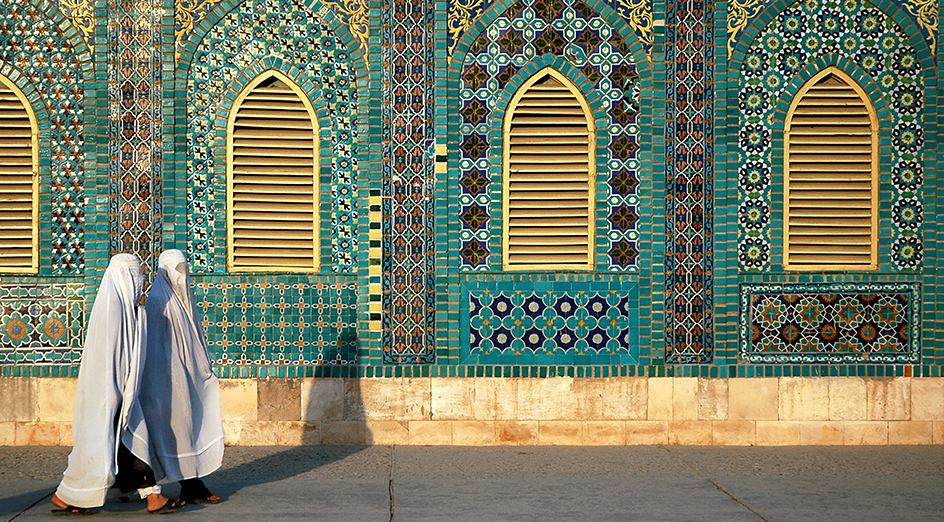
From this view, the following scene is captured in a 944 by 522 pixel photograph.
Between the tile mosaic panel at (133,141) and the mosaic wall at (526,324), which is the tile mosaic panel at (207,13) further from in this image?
the mosaic wall at (526,324)

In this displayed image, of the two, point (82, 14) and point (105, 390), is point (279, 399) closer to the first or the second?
point (105, 390)

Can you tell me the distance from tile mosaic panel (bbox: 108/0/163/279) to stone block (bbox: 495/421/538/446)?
3165 millimetres

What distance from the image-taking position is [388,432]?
7.83 m

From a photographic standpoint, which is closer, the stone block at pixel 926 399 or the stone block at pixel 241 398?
the stone block at pixel 241 398

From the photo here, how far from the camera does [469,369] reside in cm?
781

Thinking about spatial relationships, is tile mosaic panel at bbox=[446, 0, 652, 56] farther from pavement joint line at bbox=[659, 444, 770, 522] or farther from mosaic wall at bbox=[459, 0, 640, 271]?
pavement joint line at bbox=[659, 444, 770, 522]

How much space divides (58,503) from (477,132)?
421cm

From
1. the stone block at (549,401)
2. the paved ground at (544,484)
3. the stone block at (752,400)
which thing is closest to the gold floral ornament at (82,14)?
the paved ground at (544,484)

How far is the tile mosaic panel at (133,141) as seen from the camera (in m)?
7.73

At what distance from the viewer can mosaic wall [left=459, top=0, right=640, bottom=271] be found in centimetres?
785

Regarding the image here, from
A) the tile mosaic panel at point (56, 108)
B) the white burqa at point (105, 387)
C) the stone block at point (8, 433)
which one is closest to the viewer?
the white burqa at point (105, 387)

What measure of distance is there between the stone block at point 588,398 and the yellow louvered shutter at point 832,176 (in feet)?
6.35

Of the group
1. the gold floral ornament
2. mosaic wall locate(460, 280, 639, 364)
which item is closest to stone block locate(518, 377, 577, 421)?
mosaic wall locate(460, 280, 639, 364)

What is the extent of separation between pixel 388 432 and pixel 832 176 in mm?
4292
